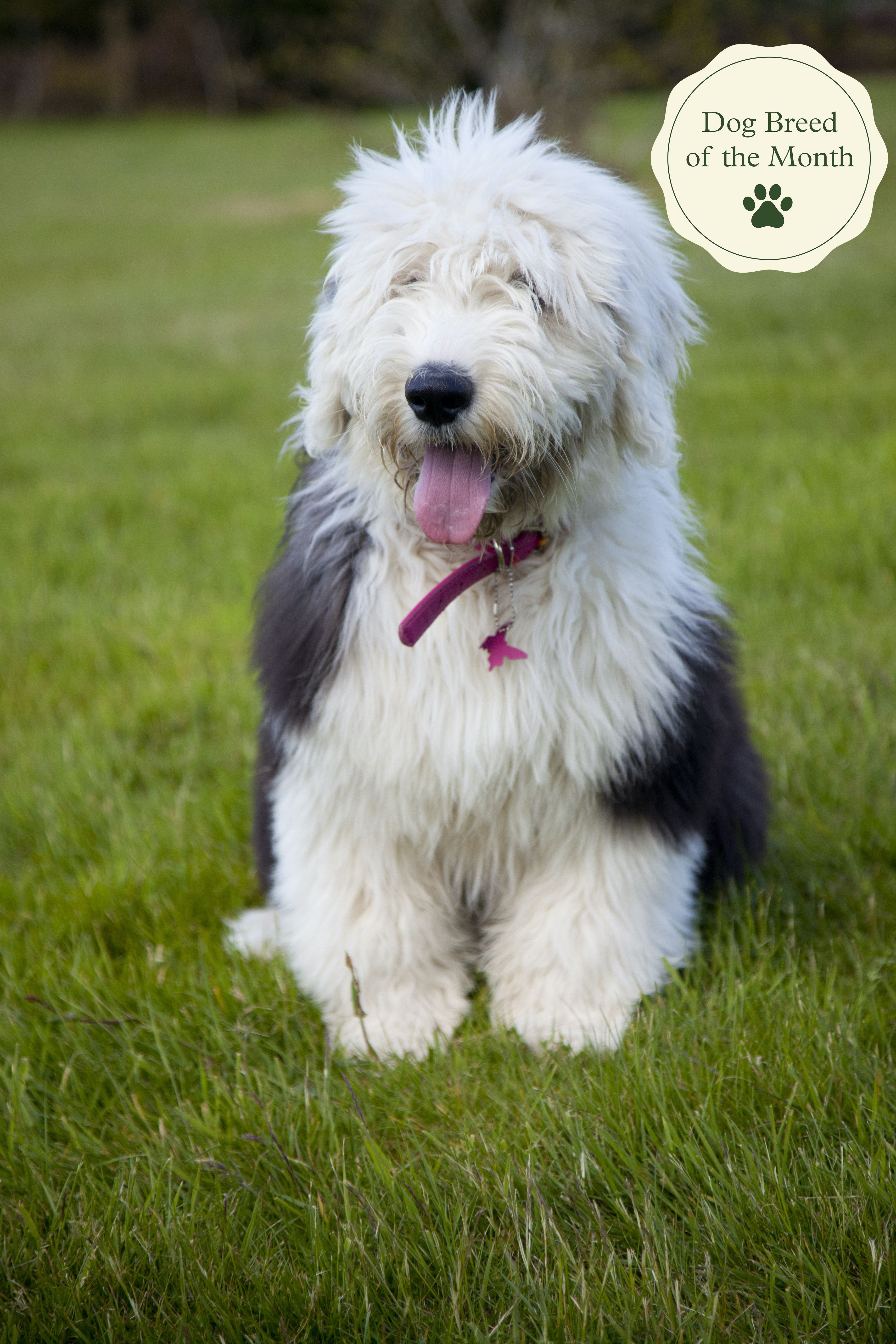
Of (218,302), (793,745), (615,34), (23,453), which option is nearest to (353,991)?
(793,745)

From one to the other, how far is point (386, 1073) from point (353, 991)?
0.59 feet

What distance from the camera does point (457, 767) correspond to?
2102 mm

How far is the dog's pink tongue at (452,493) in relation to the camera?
200cm

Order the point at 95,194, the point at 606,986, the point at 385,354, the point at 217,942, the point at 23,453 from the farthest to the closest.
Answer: the point at 95,194 → the point at 23,453 → the point at 217,942 → the point at 606,986 → the point at 385,354

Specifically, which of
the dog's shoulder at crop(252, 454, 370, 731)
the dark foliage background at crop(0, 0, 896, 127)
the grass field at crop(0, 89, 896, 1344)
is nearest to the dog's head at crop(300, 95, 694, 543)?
the dog's shoulder at crop(252, 454, 370, 731)

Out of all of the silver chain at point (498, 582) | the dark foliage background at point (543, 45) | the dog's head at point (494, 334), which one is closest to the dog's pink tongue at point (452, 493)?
the dog's head at point (494, 334)

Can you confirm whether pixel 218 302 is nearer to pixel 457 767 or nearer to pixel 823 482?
pixel 823 482

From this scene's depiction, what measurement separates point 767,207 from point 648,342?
443 millimetres

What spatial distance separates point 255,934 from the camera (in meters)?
2.60

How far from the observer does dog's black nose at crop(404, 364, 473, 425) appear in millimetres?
1876

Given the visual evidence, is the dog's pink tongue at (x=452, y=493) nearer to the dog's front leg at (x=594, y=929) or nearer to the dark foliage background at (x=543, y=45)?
the dog's front leg at (x=594, y=929)

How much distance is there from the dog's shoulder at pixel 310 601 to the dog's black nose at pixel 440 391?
0.36 metres

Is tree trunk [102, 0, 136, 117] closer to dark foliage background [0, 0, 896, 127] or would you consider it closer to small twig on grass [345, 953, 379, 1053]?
dark foliage background [0, 0, 896, 127]

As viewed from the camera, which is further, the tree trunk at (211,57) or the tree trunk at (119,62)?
the tree trunk at (119,62)
